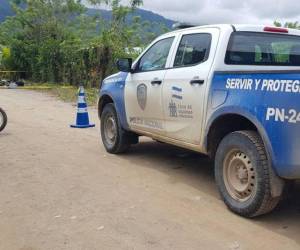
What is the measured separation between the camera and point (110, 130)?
25.6ft

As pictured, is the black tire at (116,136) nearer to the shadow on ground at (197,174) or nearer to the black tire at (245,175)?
the shadow on ground at (197,174)

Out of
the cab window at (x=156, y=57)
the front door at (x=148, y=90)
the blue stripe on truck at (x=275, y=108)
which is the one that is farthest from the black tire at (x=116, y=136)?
the blue stripe on truck at (x=275, y=108)

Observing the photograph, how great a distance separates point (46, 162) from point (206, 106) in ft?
9.83

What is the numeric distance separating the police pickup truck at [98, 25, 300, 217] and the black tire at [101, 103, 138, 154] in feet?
0.82

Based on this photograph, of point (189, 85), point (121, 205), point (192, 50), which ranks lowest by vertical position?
point (121, 205)

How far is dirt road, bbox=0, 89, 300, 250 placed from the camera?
4.16 m

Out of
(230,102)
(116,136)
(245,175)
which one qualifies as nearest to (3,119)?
(116,136)

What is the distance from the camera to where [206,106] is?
5074 millimetres

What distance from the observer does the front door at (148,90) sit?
6.12 meters

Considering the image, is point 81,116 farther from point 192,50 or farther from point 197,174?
point 192,50

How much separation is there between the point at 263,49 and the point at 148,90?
63.9 inches

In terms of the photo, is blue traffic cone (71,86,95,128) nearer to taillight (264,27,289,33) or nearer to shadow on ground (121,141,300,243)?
shadow on ground (121,141,300,243)

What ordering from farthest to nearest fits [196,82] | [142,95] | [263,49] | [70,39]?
[70,39], [142,95], [263,49], [196,82]

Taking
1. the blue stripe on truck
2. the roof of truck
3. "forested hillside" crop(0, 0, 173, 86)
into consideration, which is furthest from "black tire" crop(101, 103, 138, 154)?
"forested hillside" crop(0, 0, 173, 86)
